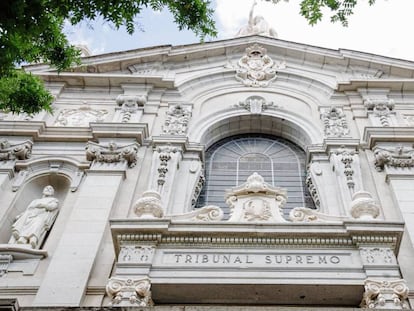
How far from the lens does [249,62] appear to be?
65.8ft

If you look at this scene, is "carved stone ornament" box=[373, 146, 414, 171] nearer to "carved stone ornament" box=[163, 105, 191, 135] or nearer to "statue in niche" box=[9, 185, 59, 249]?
"carved stone ornament" box=[163, 105, 191, 135]

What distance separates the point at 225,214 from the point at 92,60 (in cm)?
883

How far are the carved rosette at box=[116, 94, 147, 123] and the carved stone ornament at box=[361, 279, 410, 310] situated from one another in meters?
9.58

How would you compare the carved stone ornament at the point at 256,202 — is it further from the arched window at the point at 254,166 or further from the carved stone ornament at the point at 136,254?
the carved stone ornament at the point at 136,254

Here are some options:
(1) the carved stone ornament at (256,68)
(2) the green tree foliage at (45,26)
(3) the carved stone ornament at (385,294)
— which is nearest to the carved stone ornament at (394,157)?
(3) the carved stone ornament at (385,294)

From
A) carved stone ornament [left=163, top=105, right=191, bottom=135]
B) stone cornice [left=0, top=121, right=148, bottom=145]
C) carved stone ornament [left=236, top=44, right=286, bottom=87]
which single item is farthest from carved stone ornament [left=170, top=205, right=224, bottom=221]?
carved stone ornament [left=236, top=44, right=286, bottom=87]

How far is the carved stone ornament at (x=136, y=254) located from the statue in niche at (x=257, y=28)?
57.4 ft

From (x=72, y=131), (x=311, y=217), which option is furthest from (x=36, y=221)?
(x=311, y=217)

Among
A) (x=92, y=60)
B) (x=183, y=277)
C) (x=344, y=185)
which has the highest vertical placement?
(x=92, y=60)

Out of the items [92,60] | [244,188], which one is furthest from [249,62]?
[244,188]

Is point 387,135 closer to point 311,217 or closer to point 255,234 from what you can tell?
point 311,217

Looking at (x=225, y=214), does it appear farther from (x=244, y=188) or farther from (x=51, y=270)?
(x=51, y=270)

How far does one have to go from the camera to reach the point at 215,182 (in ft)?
50.6

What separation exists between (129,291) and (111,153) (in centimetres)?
551
